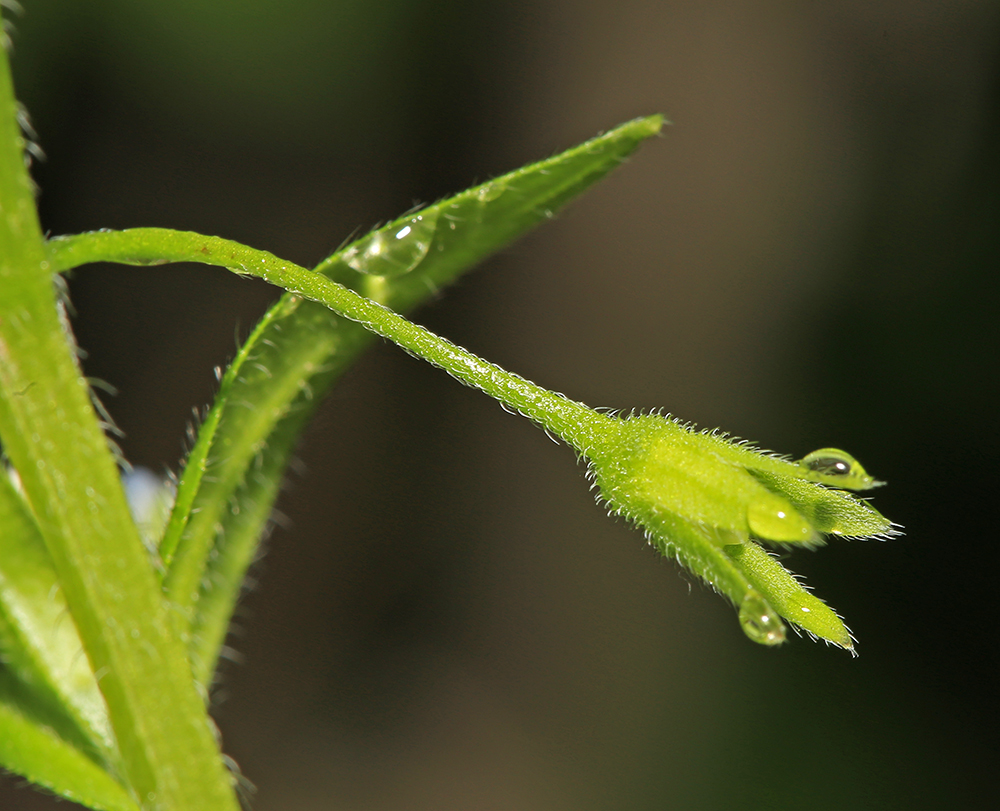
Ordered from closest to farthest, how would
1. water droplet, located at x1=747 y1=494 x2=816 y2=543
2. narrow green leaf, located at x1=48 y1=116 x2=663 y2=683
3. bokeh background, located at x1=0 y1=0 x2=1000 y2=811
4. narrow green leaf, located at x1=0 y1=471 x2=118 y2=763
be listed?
water droplet, located at x1=747 y1=494 x2=816 y2=543
narrow green leaf, located at x1=48 y1=116 x2=663 y2=683
narrow green leaf, located at x1=0 y1=471 x2=118 y2=763
bokeh background, located at x1=0 y1=0 x2=1000 y2=811

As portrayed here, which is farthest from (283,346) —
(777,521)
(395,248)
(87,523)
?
(777,521)

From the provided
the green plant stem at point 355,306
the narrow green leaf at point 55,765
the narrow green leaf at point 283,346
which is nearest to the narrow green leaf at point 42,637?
the narrow green leaf at point 55,765

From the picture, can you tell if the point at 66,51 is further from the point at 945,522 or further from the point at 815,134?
the point at 945,522

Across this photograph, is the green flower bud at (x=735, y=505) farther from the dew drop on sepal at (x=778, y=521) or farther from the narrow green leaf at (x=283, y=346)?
the narrow green leaf at (x=283, y=346)

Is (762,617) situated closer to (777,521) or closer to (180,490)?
(777,521)

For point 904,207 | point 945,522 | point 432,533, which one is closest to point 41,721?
point 432,533

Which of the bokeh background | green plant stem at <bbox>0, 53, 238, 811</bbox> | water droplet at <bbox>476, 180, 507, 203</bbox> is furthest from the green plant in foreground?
the bokeh background

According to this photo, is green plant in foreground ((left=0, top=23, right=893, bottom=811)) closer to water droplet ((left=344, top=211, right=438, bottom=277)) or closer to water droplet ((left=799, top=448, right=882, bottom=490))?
water droplet ((left=799, top=448, right=882, bottom=490))
